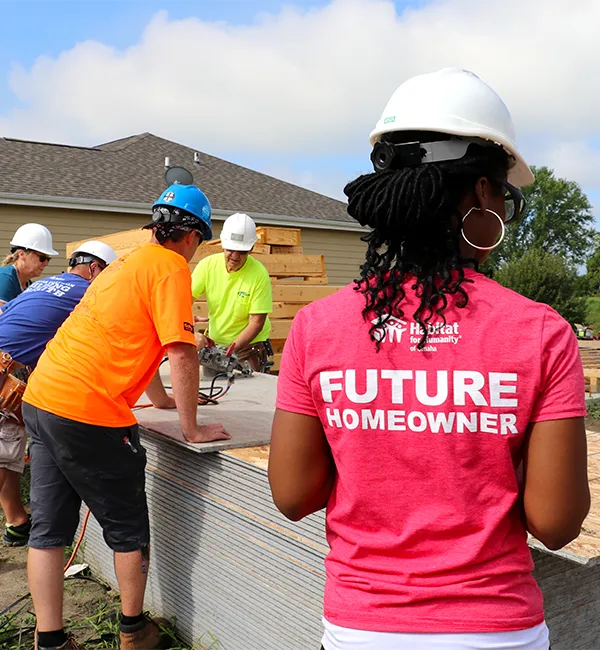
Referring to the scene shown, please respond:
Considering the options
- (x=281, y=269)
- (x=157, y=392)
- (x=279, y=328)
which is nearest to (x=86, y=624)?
(x=157, y=392)

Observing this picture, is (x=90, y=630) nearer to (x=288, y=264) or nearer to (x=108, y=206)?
(x=288, y=264)

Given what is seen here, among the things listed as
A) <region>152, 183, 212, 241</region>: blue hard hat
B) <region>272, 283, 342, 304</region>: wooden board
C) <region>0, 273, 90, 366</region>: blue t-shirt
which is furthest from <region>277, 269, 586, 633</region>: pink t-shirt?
<region>272, 283, 342, 304</region>: wooden board

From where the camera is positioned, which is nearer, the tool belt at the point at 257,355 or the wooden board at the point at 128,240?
the tool belt at the point at 257,355

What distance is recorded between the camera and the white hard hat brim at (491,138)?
54.5 inches

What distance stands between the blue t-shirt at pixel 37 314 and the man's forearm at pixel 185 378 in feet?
4.13

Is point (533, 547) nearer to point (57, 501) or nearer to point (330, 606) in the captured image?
point (330, 606)

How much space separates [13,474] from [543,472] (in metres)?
4.52

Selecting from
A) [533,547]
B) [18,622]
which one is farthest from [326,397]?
[18,622]

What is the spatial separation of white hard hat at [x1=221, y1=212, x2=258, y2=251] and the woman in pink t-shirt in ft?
14.6

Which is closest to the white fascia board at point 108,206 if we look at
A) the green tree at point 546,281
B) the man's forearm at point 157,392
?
the man's forearm at point 157,392

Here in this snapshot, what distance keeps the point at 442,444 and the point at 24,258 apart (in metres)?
5.30

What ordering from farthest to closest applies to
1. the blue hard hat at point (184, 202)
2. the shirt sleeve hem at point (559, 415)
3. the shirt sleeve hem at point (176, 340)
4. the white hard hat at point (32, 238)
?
1. the white hard hat at point (32, 238)
2. the blue hard hat at point (184, 202)
3. the shirt sleeve hem at point (176, 340)
4. the shirt sleeve hem at point (559, 415)

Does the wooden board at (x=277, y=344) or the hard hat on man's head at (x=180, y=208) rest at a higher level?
the hard hat on man's head at (x=180, y=208)

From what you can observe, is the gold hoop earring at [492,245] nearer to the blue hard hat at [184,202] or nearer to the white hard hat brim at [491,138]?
the white hard hat brim at [491,138]
